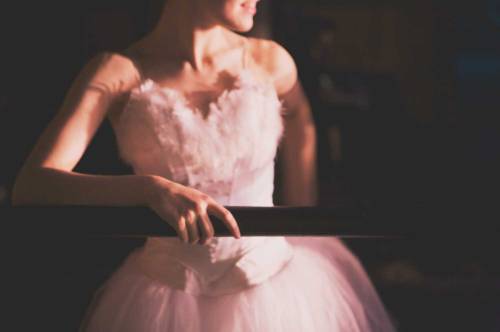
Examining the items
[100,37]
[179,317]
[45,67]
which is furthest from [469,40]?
[179,317]

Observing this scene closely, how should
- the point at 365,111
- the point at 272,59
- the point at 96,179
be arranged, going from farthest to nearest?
1. the point at 365,111
2. the point at 272,59
3. the point at 96,179

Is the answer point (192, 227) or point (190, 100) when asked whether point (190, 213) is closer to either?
point (192, 227)

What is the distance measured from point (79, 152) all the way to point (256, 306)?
342 mm

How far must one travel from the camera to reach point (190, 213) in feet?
2.02

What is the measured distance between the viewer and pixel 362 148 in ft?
7.97

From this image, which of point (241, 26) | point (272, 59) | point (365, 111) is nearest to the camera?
point (241, 26)

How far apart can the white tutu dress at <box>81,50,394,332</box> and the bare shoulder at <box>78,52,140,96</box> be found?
2 centimetres

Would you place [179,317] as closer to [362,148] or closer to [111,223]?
[111,223]

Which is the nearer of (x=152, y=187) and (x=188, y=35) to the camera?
(x=152, y=187)

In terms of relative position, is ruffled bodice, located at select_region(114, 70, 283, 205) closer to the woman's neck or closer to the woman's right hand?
the woman's neck

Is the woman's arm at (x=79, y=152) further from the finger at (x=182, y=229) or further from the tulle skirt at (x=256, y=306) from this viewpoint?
the tulle skirt at (x=256, y=306)

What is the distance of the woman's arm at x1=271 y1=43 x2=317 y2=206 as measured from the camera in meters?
1.01

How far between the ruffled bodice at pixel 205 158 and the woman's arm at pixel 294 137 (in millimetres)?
89

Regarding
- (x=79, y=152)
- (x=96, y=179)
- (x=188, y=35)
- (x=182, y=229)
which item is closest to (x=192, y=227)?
Answer: (x=182, y=229)
